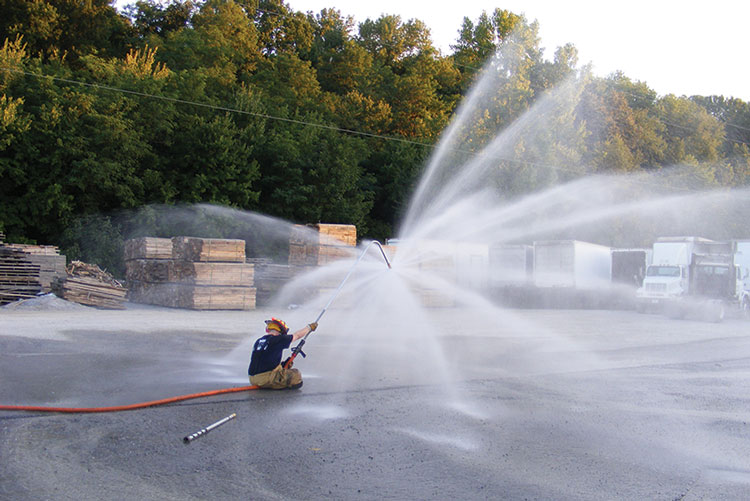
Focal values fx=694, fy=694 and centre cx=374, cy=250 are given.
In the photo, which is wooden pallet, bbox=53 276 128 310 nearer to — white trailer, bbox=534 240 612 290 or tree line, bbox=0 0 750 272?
tree line, bbox=0 0 750 272

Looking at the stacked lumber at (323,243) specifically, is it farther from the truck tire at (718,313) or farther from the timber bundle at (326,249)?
the truck tire at (718,313)

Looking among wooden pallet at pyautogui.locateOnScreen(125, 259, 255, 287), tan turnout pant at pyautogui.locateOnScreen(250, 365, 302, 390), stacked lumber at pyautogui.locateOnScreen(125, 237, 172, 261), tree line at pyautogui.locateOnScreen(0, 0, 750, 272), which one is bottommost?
tan turnout pant at pyautogui.locateOnScreen(250, 365, 302, 390)

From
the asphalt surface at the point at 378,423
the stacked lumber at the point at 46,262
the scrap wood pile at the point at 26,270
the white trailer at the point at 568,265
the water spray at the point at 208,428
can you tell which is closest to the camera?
the asphalt surface at the point at 378,423

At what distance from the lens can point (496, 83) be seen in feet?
112

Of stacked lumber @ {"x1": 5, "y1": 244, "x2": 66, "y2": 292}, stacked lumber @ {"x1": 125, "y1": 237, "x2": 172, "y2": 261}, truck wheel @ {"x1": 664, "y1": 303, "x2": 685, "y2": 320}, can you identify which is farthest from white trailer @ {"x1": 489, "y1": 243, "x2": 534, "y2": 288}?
stacked lumber @ {"x1": 5, "y1": 244, "x2": 66, "y2": 292}

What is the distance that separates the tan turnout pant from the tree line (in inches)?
946

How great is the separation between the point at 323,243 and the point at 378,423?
16632mm

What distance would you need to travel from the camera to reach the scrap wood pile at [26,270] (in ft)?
74.0

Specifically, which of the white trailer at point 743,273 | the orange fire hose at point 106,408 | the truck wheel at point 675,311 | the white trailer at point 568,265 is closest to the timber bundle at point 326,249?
the white trailer at point 568,265

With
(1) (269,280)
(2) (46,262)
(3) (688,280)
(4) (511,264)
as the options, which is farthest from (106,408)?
(4) (511,264)

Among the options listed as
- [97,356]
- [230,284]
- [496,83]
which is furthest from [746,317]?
[97,356]

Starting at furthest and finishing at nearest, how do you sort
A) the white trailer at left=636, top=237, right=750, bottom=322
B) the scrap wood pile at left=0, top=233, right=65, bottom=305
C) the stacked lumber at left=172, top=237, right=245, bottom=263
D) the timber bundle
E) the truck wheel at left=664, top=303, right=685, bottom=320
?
the white trailer at left=636, top=237, right=750, bottom=322 < the truck wheel at left=664, top=303, right=685, bottom=320 < the timber bundle < the stacked lumber at left=172, top=237, right=245, bottom=263 < the scrap wood pile at left=0, top=233, right=65, bottom=305

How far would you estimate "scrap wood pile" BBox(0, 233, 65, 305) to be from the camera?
2256cm

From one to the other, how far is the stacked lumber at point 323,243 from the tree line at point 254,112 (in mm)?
11386
